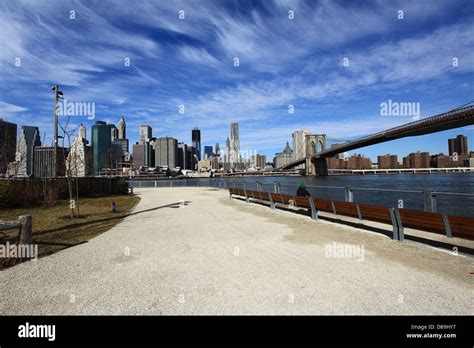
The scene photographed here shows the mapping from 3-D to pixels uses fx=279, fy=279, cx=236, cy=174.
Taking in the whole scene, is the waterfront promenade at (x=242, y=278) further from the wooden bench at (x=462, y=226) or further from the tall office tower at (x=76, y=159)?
the tall office tower at (x=76, y=159)

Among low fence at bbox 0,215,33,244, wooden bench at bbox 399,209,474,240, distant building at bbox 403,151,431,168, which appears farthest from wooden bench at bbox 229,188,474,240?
distant building at bbox 403,151,431,168

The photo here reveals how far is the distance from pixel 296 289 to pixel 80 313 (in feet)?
9.80

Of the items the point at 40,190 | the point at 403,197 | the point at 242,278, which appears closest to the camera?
the point at 242,278

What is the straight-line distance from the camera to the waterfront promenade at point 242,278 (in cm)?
372

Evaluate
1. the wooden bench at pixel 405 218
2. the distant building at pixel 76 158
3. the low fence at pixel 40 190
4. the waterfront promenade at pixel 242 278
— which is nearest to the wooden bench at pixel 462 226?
the wooden bench at pixel 405 218

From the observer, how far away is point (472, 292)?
396 cm

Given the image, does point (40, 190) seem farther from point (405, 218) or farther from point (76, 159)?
point (405, 218)

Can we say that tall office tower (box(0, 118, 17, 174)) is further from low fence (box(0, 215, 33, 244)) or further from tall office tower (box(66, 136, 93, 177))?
low fence (box(0, 215, 33, 244))

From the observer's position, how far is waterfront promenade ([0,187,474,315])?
372cm

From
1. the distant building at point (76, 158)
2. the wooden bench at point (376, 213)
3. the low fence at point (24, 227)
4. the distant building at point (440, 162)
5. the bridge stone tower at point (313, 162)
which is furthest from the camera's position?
the distant building at point (440, 162)

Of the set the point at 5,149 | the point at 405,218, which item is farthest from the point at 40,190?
the point at 405,218

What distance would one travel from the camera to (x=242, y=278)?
471 cm
